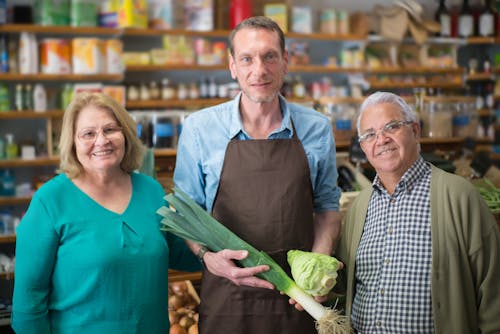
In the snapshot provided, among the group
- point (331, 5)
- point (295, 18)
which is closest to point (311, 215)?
point (295, 18)

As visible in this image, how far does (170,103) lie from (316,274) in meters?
5.08

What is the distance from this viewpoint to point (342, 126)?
5750mm

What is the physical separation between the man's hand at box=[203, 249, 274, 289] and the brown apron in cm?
15

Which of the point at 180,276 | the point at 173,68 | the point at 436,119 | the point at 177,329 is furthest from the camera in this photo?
the point at 173,68

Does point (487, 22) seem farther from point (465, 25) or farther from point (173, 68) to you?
point (173, 68)

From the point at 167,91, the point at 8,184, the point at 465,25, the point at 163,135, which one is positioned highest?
the point at 465,25

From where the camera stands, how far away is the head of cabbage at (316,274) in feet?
6.49

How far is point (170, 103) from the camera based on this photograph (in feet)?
22.4

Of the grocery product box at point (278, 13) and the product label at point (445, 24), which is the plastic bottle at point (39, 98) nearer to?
the grocery product box at point (278, 13)

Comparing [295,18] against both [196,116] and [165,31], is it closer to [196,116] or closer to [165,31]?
[165,31]

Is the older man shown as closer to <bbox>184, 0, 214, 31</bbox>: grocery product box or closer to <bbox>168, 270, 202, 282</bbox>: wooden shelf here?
<bbox>168, 270, 202, 282</bbox>: wooden shelf

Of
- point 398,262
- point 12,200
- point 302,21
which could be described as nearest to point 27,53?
point 12,200

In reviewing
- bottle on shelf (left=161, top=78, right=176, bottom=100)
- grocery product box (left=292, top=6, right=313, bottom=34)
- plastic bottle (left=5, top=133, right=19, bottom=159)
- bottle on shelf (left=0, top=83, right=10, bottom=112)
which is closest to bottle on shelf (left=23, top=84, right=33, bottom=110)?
bottle on shelf (left=0, top=83, right=10, bottom=112)

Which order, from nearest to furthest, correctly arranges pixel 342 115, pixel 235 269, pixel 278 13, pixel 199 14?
pixel 235 269, pixel 342 115, pixel 199 14, pixel 278 13
